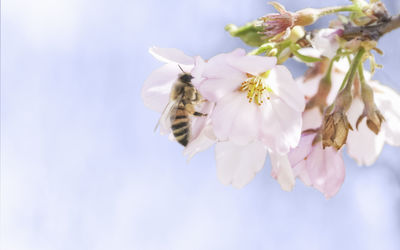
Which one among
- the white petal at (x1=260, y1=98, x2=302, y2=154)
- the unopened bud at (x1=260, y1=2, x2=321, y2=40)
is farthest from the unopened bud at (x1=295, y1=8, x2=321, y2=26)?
the white petal at (x1=260, y1=98, x2=302, y2=154)

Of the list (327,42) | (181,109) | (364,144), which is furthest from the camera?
(364,144)

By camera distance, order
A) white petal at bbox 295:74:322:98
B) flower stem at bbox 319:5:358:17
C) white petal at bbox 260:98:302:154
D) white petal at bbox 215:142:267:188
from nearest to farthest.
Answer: white petal at bbox 260:98:302:154 → flower stem at bbox 319:5:358:17 → white petal at bbox 215:142:267:188 → white petal at bbox 295:74:322:98

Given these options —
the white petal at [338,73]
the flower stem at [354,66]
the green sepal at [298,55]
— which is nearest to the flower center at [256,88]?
the green sepal at [298,55]

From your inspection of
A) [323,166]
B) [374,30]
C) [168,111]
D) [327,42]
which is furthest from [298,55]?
[168,111]

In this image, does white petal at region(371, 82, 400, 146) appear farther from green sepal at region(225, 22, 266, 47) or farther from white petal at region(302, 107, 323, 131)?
green sepal at region(225, 22, 266, 47)

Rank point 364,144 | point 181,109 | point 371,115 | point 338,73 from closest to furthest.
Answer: point 371,115 < point 181,109 < point 364,144 < point 338,73

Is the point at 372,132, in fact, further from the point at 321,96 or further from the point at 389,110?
the point at 321,96

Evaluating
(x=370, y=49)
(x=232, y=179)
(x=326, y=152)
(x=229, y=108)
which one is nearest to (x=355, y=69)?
(x=370, y=49)
